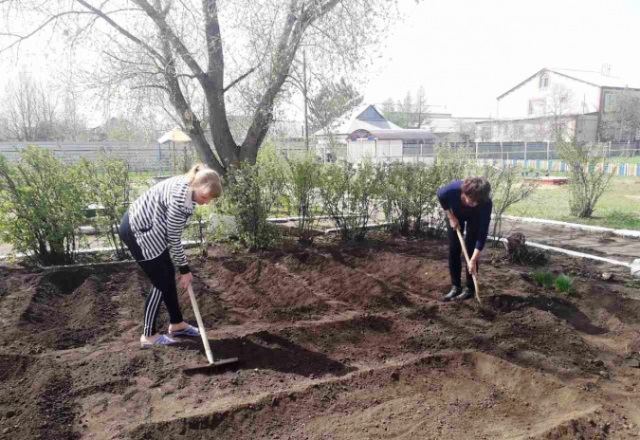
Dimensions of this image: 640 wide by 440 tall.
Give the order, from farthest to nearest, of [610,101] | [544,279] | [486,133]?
[486,133] < [610,101] < [544,279]

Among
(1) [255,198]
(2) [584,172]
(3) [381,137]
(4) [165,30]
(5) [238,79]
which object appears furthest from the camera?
(3) [381,137]

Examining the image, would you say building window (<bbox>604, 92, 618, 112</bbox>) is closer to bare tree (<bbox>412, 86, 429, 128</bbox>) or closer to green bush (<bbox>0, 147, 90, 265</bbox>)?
bare tree (<bbox>412, 86, 429, 128</bbox>)

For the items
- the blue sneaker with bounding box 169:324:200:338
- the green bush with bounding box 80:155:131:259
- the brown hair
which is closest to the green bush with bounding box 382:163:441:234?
the brown hair

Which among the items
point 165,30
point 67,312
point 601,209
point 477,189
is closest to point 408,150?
point 601,209

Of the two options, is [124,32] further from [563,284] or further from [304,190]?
[563,284]

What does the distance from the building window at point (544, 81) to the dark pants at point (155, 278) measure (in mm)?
54482

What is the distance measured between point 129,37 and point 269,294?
4648mm

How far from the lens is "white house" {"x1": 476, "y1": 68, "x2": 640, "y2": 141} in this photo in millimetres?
41316

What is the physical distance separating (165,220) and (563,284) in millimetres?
4011

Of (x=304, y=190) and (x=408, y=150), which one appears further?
(x=408, y=150)

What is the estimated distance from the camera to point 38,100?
29500 mm

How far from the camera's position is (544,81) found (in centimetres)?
5000

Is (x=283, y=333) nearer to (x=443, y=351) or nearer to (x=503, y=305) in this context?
(x=443, y=351)

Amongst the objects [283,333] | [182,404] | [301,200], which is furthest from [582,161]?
[182,404]
